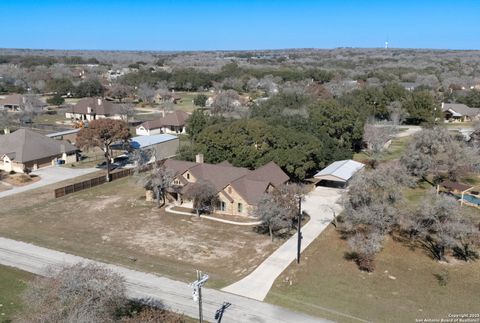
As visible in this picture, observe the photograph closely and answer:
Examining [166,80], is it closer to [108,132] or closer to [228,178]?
[108,132]

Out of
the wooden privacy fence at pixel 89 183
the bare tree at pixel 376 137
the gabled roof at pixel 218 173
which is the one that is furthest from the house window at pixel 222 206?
the bare tree at pixel 376 137

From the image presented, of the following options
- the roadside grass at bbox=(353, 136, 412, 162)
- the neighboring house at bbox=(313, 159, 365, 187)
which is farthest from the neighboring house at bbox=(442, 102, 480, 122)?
the neighboring house at bbox=(313, 159, 365, 187)

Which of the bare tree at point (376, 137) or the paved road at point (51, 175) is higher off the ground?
the bare tree at point (376, 137)

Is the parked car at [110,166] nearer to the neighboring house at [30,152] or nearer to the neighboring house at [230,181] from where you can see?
the neighboring house at [30,152]

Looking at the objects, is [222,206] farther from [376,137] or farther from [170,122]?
[170,122]

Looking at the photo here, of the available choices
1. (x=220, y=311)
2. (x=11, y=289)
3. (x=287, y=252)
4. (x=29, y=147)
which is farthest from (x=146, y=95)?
(x=220, y=311)

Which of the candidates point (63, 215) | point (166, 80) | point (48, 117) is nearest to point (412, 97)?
point (63, 215)

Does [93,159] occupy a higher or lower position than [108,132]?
lower
